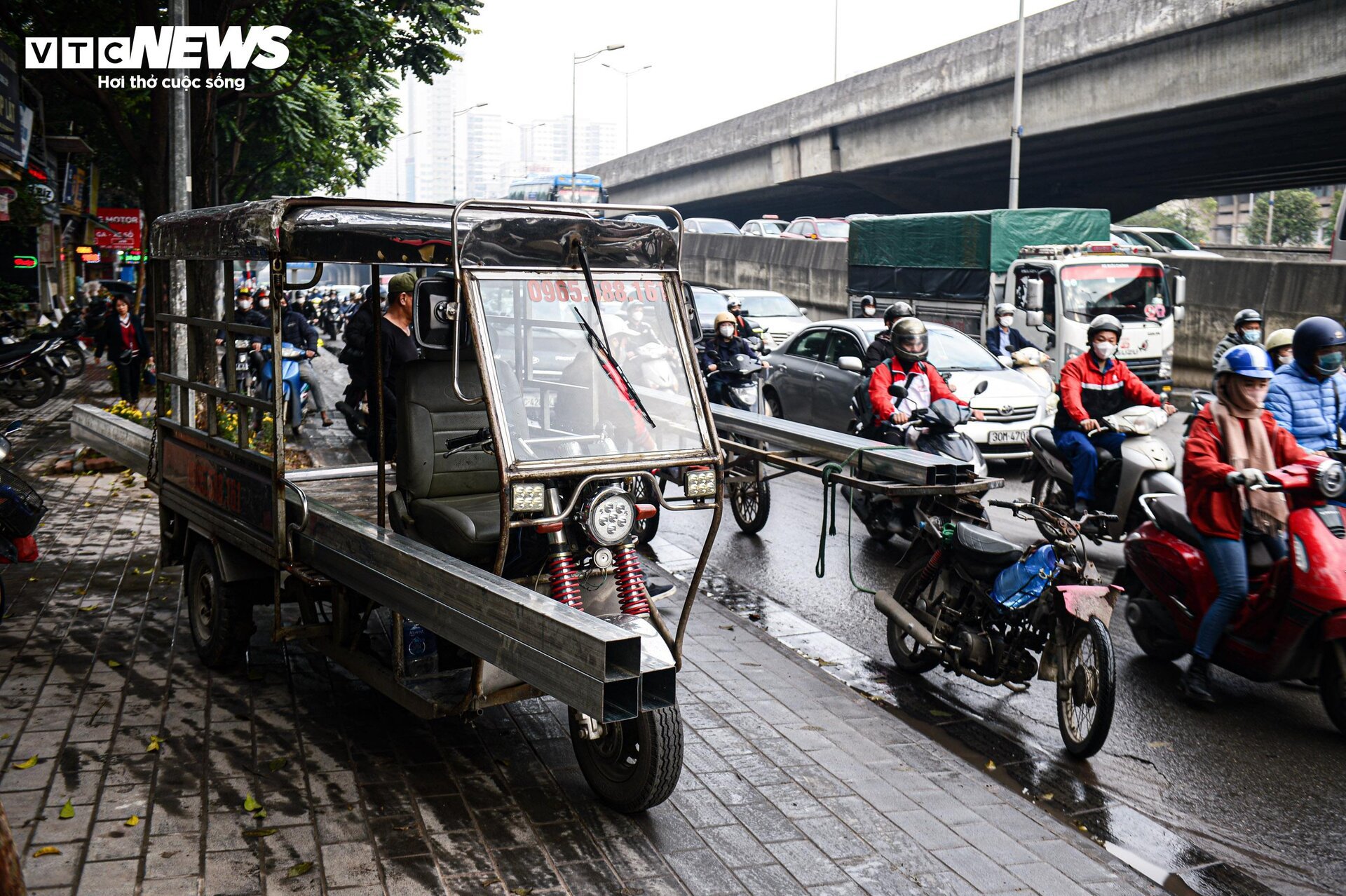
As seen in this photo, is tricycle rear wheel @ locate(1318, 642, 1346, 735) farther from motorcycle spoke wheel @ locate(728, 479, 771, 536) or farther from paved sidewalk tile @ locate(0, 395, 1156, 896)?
motorcycle spoke wheel @ locate(728, 479, 771, 536)

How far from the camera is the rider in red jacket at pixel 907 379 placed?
8.90 m

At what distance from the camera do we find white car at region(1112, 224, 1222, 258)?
86.3ft

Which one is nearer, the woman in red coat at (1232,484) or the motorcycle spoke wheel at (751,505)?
the woman in red coat at (1232,484)

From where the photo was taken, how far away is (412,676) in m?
5.10

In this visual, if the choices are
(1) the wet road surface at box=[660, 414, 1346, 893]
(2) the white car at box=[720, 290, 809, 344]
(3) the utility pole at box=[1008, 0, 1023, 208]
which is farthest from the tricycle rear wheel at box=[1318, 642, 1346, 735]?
(3) the utility pole at box=[1008, 0, 1023, 208]

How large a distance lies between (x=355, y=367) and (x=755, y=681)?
435 cm

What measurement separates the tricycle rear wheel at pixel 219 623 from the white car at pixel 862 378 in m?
7.93

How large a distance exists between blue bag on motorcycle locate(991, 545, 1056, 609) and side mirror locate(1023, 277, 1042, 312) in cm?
1255

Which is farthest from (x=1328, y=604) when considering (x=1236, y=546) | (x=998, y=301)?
(x=998, y=301)

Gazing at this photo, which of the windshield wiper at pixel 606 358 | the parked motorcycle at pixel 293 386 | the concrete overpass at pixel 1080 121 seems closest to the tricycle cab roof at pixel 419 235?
the windshield wiper at pixel 606 358

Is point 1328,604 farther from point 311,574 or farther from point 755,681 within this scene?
point 311,574

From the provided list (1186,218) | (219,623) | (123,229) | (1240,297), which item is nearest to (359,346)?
(219,623)

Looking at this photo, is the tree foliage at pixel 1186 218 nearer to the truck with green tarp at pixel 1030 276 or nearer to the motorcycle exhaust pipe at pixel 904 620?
the truck with green tarp at pixel 1030 276

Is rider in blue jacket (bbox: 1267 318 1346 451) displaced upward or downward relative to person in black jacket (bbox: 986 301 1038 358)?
downward
